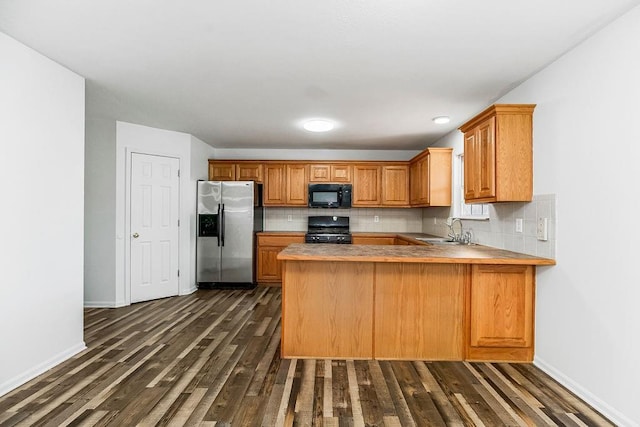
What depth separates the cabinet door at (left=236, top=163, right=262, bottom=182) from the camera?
6.24 metres

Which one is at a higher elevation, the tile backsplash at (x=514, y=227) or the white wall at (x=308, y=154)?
the white wall at (x=308, y=154)

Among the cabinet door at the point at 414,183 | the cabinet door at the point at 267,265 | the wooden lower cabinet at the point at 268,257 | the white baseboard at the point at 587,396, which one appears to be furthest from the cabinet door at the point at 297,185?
the white baseboard at the point at 587,396

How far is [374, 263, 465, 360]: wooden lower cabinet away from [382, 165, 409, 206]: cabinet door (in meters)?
3.25

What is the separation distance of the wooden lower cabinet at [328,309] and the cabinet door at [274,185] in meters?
3.29

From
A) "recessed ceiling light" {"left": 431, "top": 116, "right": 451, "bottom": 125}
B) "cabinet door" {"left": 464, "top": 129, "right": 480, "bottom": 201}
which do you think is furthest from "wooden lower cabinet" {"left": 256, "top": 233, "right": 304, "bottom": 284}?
"cabinet door" {"left": 464, "top": 129, "right": 480, "bottom": 201}

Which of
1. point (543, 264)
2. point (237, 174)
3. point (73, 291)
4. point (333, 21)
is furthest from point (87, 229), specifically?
point (543, 264)

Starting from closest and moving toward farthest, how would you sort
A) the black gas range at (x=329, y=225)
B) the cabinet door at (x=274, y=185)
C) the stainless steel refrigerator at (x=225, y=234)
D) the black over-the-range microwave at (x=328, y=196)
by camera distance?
→ the stainless steel refrigerator at (x=225, y=234)
the black over-the-range microwave at (x=328, y=196)
the cabinet door at (x=274, y=185)
the black gas range at (x=329, y=225)

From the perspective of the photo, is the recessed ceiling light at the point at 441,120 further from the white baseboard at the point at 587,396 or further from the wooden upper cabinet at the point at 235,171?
the wooden upper cabinet at the point at 235,171

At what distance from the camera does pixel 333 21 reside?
2.22m

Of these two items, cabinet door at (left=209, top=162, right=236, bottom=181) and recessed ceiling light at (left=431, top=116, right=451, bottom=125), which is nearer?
recessed ceiling light at (left=431, top=116, right=451, bottom=125)

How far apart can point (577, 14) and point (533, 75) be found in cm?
98

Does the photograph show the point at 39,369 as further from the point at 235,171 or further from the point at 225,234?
the point at 235,171

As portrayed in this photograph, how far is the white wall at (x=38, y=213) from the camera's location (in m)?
2.48

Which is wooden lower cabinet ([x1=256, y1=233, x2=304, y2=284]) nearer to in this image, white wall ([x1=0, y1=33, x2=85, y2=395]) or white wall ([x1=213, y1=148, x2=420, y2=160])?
white wall ([x1=213, y1=148, x2=420, y2=160])
